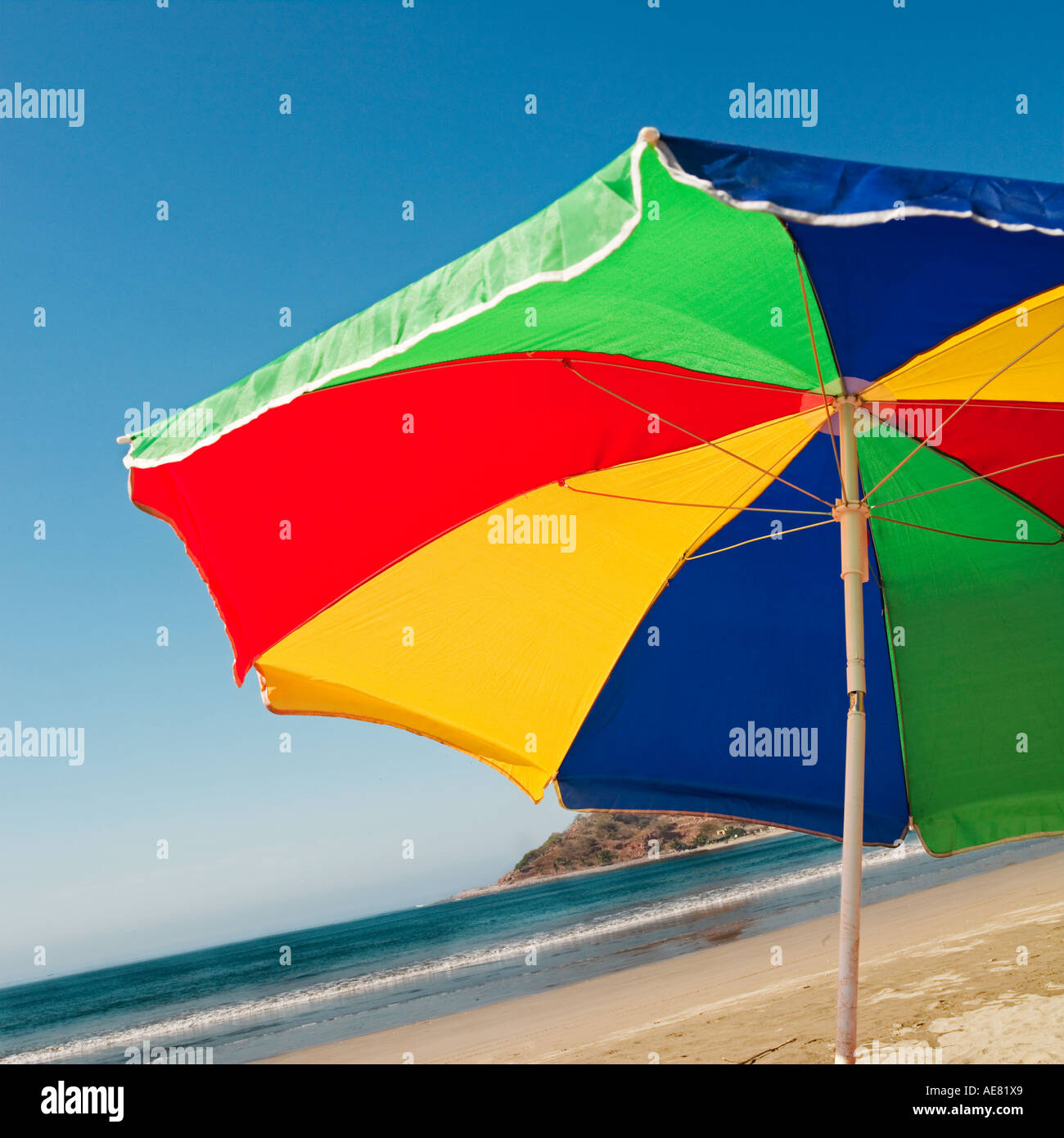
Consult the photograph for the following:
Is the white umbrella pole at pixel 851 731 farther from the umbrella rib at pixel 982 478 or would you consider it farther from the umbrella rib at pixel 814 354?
the umbrella rib at pixel 982 478

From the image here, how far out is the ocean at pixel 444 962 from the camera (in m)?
14.8

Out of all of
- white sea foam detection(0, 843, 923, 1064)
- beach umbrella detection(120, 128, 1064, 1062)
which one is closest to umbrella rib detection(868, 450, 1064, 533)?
beach umbrella detection(120, 128, 1064, 1062)

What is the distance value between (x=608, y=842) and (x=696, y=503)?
7285 centimetres

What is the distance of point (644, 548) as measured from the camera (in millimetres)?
2932

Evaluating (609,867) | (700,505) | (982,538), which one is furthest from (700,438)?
(609,867)

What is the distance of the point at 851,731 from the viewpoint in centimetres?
229

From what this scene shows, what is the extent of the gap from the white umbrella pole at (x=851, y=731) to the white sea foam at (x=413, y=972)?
706 inches

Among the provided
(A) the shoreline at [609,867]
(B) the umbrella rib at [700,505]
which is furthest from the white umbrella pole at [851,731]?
(A) the shoreline at [609,867]

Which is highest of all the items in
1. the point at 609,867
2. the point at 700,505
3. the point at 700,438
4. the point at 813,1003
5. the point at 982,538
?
the point at 700,438

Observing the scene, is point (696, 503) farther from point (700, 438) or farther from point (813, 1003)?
point (813, 1003)

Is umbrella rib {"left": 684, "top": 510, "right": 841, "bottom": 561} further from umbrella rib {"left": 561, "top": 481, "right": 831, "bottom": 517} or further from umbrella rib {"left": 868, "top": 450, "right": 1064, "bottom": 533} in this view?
umbrella rib {"left": 868, "top": 450, "right": 1064, "bottom": 533}

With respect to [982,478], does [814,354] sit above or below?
above
